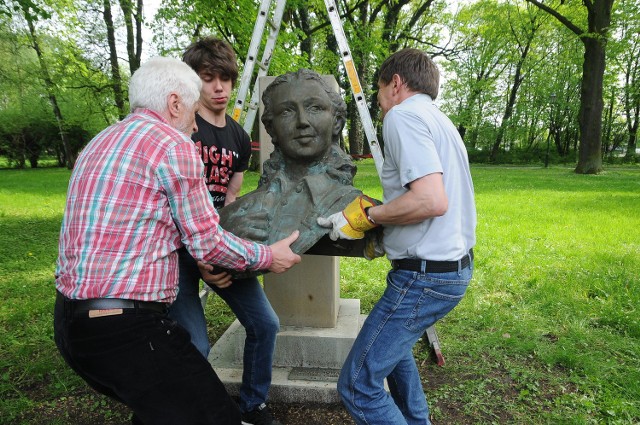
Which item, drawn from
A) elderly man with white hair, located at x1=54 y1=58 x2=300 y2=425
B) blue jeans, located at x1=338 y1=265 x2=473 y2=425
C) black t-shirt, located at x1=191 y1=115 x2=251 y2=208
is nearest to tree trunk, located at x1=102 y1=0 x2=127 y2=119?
black t-shirt, located at x1=191 y1=115 x2=251 y2=208

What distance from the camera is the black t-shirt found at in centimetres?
258

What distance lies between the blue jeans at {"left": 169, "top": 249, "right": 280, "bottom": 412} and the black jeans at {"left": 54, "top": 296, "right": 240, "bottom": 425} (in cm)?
68

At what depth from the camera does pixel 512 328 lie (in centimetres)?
400

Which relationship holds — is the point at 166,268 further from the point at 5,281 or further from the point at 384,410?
the point at 5,281

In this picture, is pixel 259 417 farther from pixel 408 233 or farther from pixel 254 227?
pixel 408 233

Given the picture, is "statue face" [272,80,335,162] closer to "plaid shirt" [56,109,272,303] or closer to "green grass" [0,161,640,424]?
"plaid shirt" [56,109,272,303]

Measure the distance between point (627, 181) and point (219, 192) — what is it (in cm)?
1418

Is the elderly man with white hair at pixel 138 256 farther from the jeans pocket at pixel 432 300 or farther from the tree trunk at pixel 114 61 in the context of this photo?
the tree trunk at pixel 114 61

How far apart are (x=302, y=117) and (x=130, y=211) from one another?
1161 millimetres

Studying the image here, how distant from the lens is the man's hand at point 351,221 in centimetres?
206

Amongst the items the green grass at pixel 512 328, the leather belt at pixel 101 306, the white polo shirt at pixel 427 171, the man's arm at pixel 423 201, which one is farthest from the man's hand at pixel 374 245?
the green grass at pixel 512 328

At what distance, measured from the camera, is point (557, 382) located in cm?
319

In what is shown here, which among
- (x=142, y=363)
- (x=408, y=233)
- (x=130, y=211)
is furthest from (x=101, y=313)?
(x=408, y=233)

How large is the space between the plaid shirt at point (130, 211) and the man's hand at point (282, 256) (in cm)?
43
